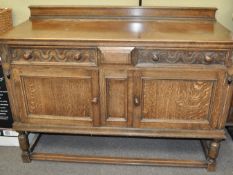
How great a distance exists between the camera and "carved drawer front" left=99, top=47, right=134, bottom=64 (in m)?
1.27

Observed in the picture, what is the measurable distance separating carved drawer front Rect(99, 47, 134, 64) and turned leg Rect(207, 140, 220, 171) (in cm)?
70

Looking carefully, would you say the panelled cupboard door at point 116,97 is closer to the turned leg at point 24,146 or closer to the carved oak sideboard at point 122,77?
the carved oak sideboard at point 122,77

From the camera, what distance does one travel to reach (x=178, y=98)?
54.4 inches

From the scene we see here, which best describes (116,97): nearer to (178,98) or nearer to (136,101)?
(136,101)

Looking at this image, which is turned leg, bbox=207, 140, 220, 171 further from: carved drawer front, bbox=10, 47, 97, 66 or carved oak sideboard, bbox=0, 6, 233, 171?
carved drawer front, bbox=10, 47, 97, 66

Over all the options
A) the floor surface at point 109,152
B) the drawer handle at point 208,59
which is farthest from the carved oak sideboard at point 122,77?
the floor surface at point 109,152

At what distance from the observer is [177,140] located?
1875mm

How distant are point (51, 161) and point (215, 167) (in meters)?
1.03

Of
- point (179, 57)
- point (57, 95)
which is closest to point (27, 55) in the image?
point (57, 95)

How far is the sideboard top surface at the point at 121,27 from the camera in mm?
1279

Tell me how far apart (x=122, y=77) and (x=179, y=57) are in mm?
300

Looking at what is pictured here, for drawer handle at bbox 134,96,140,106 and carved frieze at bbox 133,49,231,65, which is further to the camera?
drawer handle at bbox 134,96,140,106

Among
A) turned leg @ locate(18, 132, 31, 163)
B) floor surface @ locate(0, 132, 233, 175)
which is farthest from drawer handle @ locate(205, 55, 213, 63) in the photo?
turned leg @ locate(18, 132, 31, 163)

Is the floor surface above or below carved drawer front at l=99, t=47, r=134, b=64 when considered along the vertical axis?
below
